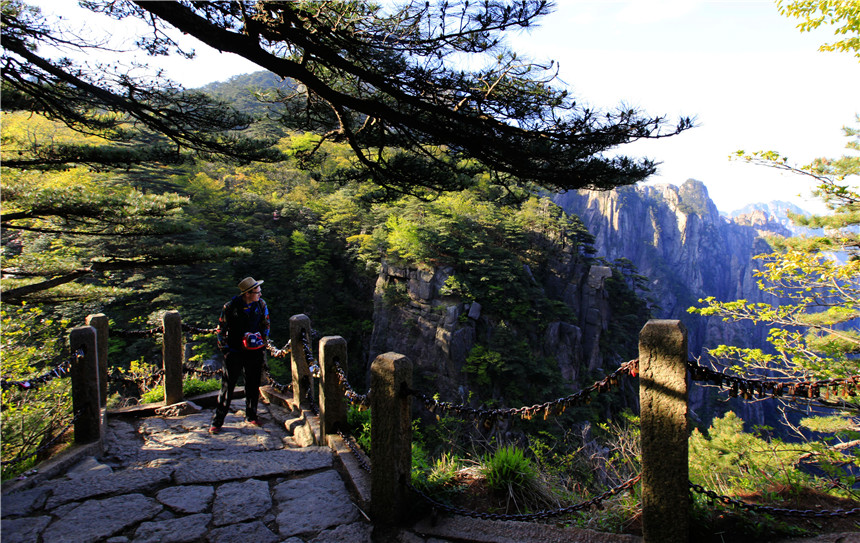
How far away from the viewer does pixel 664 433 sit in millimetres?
1846

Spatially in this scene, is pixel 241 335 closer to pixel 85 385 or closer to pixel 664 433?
pixel 85 385

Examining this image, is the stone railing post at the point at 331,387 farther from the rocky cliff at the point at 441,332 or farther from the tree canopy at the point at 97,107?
the rocky cliff at the point at 441,332

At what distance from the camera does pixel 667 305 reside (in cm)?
6312

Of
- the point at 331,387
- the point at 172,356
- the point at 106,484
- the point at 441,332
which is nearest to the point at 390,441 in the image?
the point at 331,387

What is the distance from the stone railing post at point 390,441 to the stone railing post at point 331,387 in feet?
3.77

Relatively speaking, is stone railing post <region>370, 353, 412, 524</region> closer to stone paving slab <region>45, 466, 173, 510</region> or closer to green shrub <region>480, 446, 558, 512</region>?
green shrub <region>480, 446, 558, 512</region>

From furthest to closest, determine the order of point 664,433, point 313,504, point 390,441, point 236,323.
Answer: point 236,323
point 313,504
point 390,441
point 664,433

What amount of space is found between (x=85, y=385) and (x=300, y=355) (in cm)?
189

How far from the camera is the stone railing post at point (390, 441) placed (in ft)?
8.27

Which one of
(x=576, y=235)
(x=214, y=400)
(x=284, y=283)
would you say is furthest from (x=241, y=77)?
(x=214, y=400)

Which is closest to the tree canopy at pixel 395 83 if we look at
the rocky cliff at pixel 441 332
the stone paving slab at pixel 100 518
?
the stone paving slab at pixel 100 518

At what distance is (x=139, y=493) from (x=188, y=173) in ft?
75.2

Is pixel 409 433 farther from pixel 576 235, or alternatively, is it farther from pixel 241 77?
pixel 241 77

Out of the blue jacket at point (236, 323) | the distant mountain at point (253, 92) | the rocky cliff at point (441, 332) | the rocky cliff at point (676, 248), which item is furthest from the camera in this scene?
the rocky cliff at point (676, 248)
